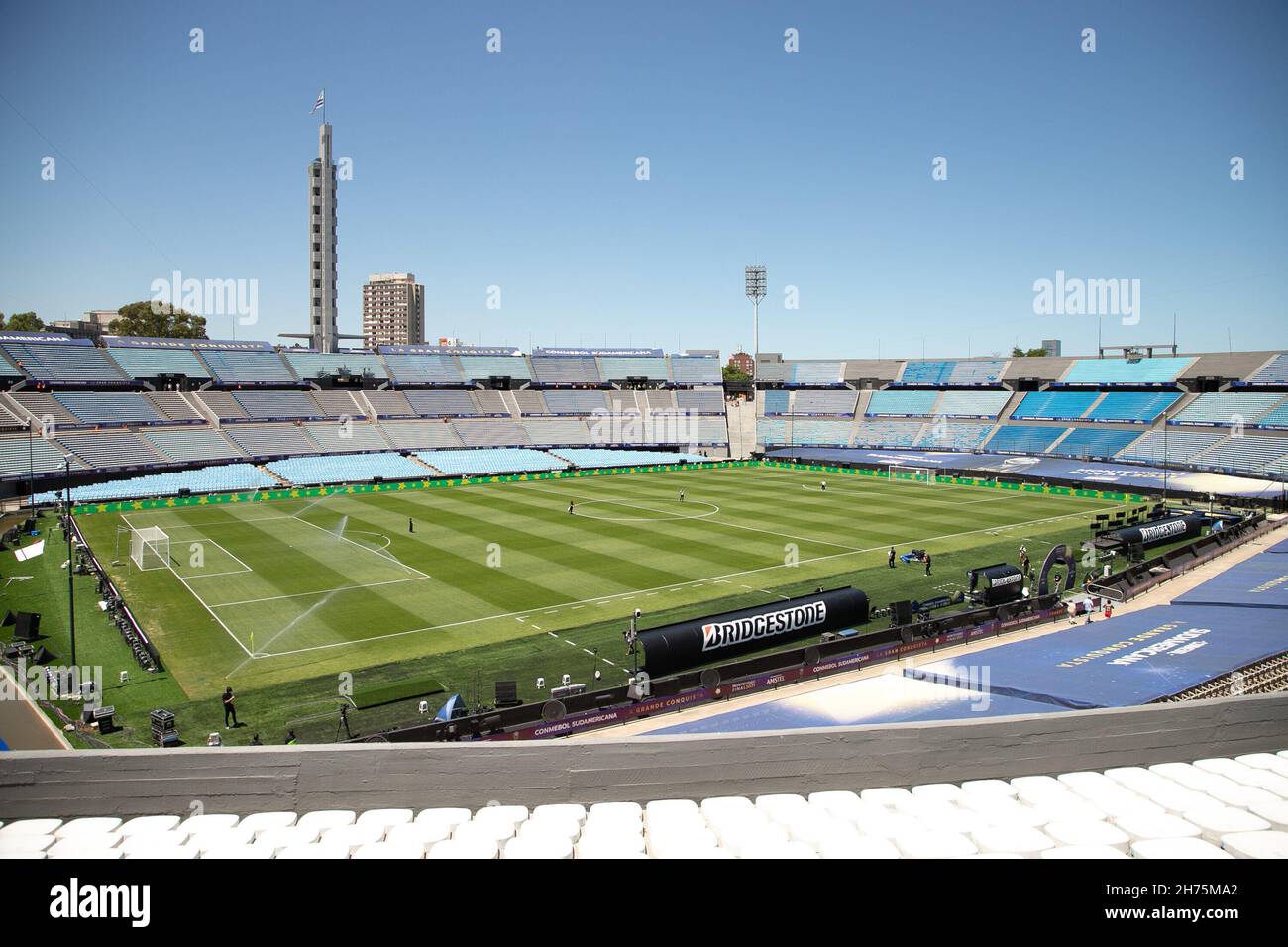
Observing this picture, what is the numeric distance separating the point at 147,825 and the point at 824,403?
10079 centimetres

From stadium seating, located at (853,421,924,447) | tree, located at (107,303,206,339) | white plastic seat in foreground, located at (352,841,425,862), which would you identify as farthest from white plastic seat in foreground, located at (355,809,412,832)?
tree, located at (107,303,206,339)

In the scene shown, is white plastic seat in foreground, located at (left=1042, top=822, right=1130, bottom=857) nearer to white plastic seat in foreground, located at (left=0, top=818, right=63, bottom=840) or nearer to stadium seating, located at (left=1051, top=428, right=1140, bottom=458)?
white plastic seat in foreground, located at (left=0, top=818, right=63, bottom=840)

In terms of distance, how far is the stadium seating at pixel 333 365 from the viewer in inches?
3583

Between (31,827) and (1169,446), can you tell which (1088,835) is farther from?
(1169,446)

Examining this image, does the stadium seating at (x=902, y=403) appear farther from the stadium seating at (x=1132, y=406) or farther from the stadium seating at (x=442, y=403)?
the stadium seating at (x=442, y=403)

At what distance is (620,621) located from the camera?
98.7 feet

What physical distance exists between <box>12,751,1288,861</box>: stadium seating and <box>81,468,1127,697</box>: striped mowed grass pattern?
49.4ft

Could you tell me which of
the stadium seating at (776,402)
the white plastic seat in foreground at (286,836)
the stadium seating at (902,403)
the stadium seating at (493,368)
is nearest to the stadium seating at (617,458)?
the stadium seating at (493,368)

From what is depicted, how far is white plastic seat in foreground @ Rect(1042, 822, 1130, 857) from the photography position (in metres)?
8.34

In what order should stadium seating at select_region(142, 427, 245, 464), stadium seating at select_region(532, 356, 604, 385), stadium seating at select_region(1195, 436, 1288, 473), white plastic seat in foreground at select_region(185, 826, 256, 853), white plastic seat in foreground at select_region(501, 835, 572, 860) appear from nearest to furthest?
white plastic seat in foreground at select_region(501, 835, 572, 860) < white plastic seat in foreground at select_region(185, 826, 256, 853) < stadium seating at select_region(1195, 436, 1288, 473) < stadium seating at select_region(142, 427, 245, 464) < stadium seating at select_region(532, 356, 604, 385)

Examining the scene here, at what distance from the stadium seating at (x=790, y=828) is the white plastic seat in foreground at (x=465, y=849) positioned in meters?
0.02

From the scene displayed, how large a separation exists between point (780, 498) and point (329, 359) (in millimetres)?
58252
